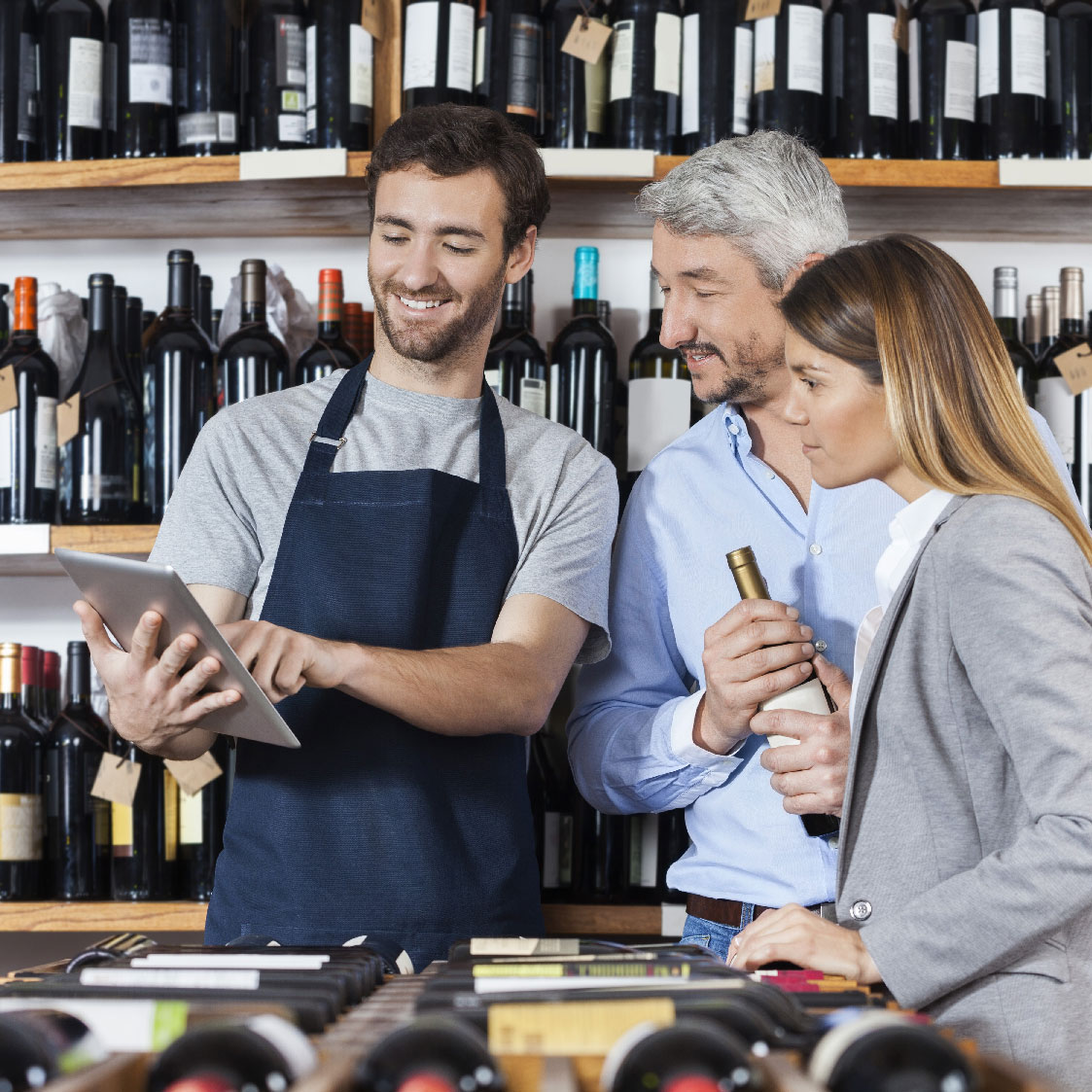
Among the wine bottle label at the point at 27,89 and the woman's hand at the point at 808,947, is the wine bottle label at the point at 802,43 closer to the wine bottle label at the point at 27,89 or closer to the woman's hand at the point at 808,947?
the wine bottle label at the point at 27,89

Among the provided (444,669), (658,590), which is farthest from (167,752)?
(658,590)

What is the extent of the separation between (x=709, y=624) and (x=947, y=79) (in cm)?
90

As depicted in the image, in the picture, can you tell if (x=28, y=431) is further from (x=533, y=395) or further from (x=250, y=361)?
(x=533, y=395)

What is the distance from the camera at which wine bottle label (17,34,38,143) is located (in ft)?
6.14

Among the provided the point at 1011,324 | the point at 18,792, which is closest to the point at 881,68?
the point at 1011,324

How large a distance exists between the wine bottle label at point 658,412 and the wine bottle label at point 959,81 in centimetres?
54

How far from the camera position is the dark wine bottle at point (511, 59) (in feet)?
5.95

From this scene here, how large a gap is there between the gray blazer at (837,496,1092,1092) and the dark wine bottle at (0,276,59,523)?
130 centimetres

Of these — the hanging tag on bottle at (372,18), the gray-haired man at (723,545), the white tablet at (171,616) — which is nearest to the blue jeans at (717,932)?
the gray-haired man at (723,545)

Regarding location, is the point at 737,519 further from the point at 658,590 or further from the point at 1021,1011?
the point at 1021,1011

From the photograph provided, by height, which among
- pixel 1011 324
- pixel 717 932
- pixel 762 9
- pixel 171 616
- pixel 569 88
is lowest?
pixel 717 932

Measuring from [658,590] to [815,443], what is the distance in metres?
0.48

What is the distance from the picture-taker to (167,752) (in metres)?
1.39

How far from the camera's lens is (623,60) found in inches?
71.7
